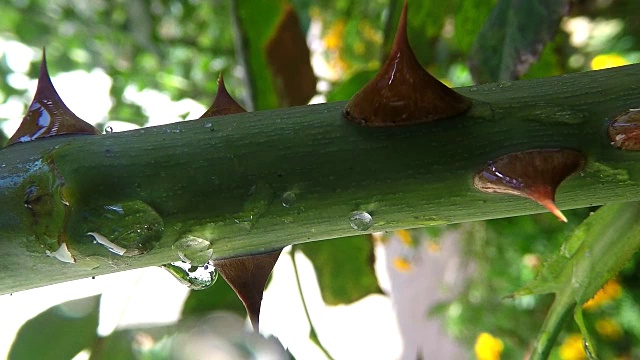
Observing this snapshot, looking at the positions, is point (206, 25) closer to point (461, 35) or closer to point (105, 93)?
point (105, 93)

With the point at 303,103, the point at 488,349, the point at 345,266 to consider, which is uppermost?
the point at 303,103

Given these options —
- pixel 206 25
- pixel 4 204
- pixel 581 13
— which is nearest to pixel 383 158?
pixel 4 204

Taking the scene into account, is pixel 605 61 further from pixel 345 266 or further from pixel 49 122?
pixel 49 122

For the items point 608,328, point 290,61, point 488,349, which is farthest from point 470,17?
point 608,328

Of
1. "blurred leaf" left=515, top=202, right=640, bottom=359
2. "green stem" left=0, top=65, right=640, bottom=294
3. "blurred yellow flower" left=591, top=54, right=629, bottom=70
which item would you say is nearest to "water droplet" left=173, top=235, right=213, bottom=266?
"green stem" left=0, top=65, right=640, bottom=294

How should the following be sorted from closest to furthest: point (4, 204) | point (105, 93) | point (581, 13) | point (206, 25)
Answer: point (4, 204) → point (581, 13) → point (105, 93) → point (206, 25)

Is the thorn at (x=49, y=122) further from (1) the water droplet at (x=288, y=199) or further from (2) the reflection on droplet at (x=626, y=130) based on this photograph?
Answer: (2) the reflection on droplet at (x=626, y=130)
